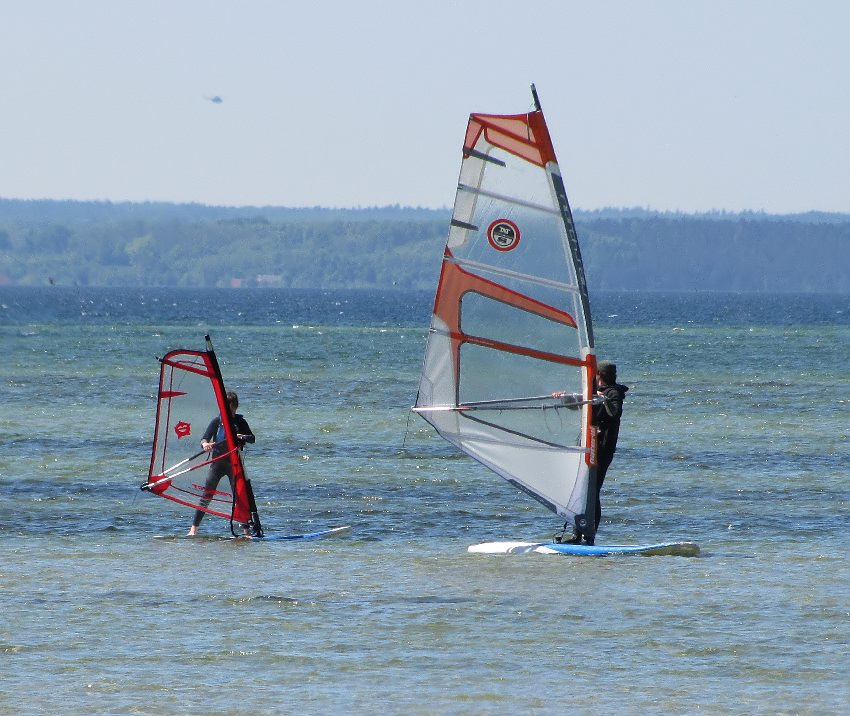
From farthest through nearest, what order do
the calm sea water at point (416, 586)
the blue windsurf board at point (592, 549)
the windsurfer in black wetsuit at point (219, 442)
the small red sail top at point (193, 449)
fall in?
the small red sail top at point (193, 449)
the windsurfer in black wetsuit at point (219, 442)
the blue windsurf board at point (592, 549)
the calm sea water at point (416, 586)

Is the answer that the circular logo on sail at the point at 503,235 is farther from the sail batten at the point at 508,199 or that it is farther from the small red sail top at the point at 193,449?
the small red sail top at the point at 193,449

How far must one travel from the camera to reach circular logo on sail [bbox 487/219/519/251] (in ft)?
44.2

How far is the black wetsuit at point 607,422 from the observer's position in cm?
1362

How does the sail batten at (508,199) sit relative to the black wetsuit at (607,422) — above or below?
above

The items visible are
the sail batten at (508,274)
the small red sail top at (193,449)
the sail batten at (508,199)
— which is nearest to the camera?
the sail batten at (508,199)

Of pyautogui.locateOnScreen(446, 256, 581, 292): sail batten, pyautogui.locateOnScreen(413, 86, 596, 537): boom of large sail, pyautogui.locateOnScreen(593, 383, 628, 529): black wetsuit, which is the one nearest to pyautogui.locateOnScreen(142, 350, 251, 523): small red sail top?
pyautogui.locateOnScreen(413, 86, 596, 537): boom of large sail

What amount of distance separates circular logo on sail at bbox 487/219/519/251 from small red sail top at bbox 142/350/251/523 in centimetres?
319

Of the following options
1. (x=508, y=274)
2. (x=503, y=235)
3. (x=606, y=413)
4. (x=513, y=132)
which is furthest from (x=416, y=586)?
(x=513, y=132)

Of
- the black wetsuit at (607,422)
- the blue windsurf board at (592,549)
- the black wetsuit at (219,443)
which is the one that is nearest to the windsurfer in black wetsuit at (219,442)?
the black wetsuit at (219,443)

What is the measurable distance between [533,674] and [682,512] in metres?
8.38

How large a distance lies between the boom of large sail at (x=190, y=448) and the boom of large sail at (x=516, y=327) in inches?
89.8

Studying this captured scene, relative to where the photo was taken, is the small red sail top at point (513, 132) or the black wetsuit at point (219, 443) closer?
the small red sail top at point (513, 132)

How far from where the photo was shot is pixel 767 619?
1111 centimetres

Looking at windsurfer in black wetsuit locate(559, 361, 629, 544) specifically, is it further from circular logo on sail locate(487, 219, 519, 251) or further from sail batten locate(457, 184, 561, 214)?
sail batten locate(457, 184, 561, 214)
